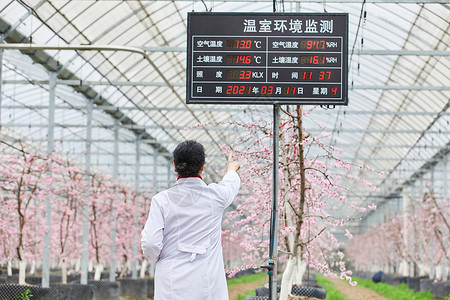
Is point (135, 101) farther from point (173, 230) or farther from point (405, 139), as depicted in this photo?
point (173, 230)

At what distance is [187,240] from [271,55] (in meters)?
2.55

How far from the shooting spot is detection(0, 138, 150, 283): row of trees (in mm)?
13320

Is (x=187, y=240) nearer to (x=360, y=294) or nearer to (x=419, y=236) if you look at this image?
(x=360, y=294)

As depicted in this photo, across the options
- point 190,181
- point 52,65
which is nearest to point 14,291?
point 52,65

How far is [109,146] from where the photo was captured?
93.5ft

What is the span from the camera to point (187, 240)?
3.22 meters

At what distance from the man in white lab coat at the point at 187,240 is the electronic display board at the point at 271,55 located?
6.88 feet

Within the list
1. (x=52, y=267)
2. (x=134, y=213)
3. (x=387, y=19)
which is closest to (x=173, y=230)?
(x=387, y=19)

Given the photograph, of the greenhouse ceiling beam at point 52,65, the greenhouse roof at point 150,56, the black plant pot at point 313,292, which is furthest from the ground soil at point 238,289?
the black plant pot at point 313,292

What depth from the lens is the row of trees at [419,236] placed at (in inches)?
835

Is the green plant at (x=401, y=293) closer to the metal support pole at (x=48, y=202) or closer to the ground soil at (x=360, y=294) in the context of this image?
the ground soil at (x=360, y=294)

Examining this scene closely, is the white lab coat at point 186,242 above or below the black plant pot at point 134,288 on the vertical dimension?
above

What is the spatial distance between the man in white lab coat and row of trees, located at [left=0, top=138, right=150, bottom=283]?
9.62 meters

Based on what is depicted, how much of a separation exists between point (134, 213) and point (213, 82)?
54.1ft
